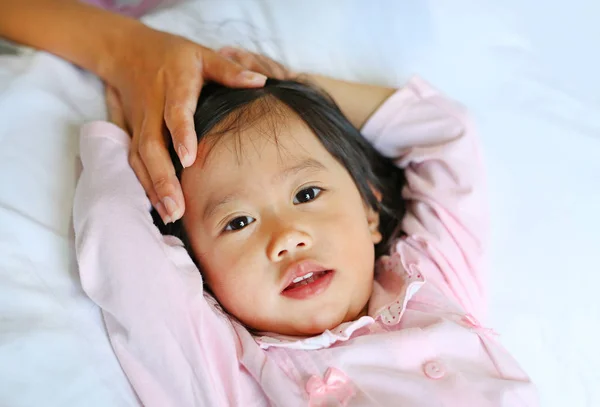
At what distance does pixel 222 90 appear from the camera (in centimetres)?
101

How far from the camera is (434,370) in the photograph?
0.88m

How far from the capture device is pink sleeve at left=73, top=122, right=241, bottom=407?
0.80 meters

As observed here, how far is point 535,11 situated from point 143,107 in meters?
0.79

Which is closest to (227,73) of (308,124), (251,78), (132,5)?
(251,78)

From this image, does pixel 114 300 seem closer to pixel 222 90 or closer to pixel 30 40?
pixel 222 90

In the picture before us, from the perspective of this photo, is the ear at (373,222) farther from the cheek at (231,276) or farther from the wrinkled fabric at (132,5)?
the wrinkled fabric at (132,5)

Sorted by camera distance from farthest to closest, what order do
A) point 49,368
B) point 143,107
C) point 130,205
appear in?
1. point 143,107
2. point 130,205
3. point 49,368

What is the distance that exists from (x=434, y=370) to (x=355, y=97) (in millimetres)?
490

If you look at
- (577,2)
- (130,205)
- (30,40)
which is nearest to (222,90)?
(130,205)

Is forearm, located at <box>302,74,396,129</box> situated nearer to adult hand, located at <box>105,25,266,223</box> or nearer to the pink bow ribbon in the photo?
adult hand, located at <box>105,25,266,223</box>

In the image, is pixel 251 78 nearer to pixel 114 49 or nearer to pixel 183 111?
pixel 183 111

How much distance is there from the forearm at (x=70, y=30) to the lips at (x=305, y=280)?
48 cm

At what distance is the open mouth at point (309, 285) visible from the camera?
2.90 ft

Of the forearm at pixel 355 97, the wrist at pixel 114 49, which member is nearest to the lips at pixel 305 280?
the forearm at pixel 355 97
